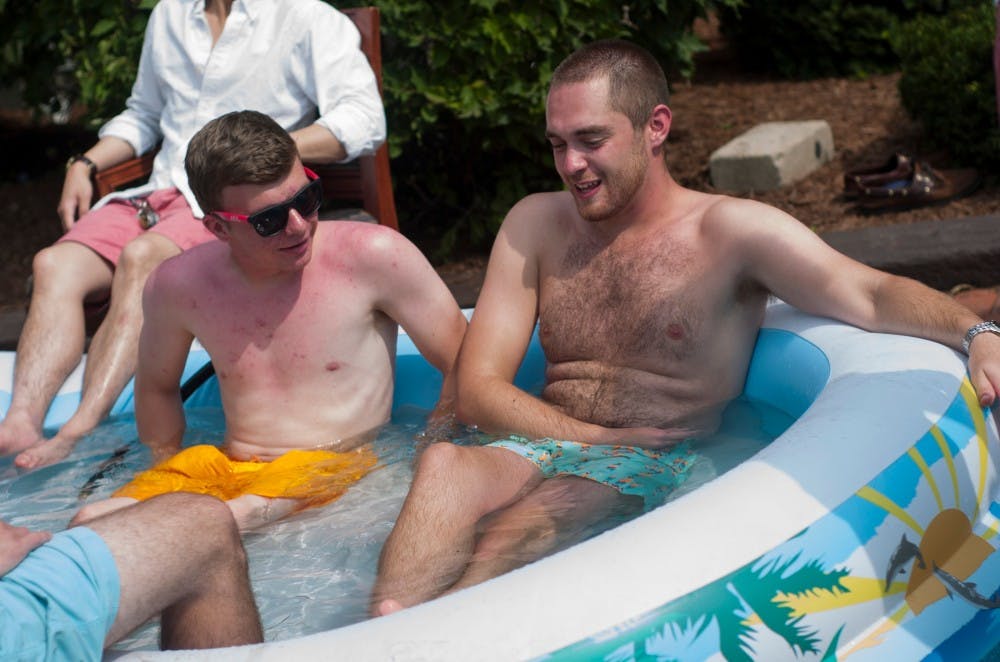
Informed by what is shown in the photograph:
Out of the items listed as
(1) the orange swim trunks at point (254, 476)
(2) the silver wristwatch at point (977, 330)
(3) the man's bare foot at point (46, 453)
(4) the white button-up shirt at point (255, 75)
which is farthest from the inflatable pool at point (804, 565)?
(4) the white button-up shirt at point (255, 75)

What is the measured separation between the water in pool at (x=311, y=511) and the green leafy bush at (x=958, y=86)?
2830 millimetres

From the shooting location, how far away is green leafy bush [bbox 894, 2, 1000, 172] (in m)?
5.43

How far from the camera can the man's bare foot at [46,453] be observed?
140 inches

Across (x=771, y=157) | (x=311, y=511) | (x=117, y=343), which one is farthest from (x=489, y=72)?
(x=311, y=511)

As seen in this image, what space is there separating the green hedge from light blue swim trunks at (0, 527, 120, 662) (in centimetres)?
325

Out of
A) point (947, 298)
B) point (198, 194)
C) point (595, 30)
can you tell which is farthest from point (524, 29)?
point (947, 298)

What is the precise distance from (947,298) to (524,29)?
2.57 m

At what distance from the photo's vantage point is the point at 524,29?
499 cm

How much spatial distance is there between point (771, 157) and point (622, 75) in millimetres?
2772

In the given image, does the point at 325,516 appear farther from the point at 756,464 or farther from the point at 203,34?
the point at 203,34

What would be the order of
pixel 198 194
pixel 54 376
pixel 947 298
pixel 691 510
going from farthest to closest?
1. pixel 54 376
2. pixel 198 194
3. pixel 947 298
4. pixel 691 510

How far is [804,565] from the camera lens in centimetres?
219

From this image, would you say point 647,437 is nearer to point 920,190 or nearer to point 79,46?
point 920,190

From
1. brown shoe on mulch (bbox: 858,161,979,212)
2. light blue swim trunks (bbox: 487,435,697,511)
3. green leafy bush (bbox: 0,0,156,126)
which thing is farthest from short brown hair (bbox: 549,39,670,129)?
green leafy bush (bbox: 0,0,156,126)
